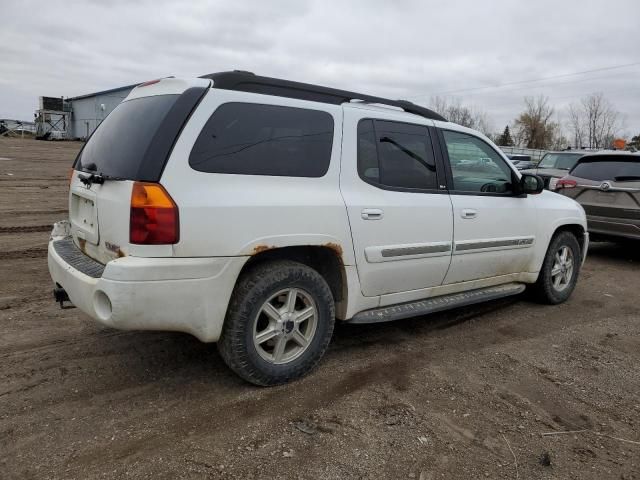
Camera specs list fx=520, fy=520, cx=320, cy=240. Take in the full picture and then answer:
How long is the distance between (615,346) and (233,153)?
3585mm

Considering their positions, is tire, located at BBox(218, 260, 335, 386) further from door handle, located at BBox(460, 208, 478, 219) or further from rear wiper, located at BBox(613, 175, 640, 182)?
rear wiper, located at BBox(613, 175, 640, 182)

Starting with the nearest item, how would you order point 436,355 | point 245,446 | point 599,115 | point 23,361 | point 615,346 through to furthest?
point 245,446 → point 23,361 → point 436,355 → point 615,346 → point 599,115

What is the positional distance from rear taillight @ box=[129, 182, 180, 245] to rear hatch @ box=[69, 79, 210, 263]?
4 centimetres

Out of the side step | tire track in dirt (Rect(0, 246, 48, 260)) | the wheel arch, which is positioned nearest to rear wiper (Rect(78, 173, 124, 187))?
the wheel arch

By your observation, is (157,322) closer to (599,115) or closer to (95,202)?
(95,202)

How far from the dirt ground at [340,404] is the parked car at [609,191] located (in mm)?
3237

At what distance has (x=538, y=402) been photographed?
3342 millimetres

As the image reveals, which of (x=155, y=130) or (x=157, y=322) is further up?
(x=155, y=130)

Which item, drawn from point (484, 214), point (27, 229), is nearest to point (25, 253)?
point (27, 229)

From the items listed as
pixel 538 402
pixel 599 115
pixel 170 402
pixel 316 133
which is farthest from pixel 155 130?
pixel 599 115

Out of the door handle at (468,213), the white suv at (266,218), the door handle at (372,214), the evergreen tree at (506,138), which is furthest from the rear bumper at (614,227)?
the evergreen tree at (506,138)

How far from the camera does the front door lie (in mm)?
4285

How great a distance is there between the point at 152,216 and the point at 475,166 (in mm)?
2930

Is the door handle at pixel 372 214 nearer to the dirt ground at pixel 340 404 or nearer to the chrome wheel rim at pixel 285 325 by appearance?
the chrome wheel rim at pixel 285 325
